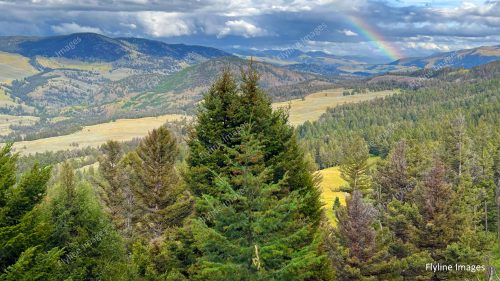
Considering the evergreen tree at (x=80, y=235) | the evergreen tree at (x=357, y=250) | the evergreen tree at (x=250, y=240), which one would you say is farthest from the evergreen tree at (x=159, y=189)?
the evergreen tree at (x=250, y=240)

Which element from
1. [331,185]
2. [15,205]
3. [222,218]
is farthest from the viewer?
[331,185]

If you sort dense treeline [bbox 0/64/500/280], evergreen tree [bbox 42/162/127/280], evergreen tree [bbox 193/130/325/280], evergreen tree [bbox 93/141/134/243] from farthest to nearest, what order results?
evergreen tree [bbox 93/141/134/243], evergreen tree [bbox 42/162/127/280], dense treeline [bbox 0/64/500/280], evergreen tree [bbox 193/130/325/280]

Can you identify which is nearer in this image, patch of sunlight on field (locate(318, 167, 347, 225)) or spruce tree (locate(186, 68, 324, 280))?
spruce tree (locate(186, 68, 324, 280))

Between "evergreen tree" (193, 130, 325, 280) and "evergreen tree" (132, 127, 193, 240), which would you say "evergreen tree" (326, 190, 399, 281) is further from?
"evergreen tree" (193, 130, 325, 280)

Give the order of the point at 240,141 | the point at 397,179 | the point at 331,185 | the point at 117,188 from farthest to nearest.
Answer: the point at 331,185 < the point at 397,179 < the point at 117,188 < the point at 240,141

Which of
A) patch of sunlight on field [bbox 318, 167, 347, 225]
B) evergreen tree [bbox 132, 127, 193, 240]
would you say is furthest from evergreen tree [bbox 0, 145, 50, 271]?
patch of sunlight on field [bbox 318, 167, 347, 225]

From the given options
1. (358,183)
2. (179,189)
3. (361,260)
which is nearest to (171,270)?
(179,189)

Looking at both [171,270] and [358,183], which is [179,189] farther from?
[358,183]

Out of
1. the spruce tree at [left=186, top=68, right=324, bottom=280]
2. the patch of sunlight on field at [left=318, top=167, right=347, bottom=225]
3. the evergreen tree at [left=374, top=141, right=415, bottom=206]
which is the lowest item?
the patch of sunlight on field at [left=318, top=167, right=347, bottom=225]

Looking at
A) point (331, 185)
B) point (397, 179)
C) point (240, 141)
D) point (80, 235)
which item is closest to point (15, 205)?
point (80, 235)

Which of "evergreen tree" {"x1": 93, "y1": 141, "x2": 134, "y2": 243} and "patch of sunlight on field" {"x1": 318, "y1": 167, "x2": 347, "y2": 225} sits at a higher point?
"evergreen tree" {"x1": 93, "y1": 141, "x2": 134, "y2": 243}

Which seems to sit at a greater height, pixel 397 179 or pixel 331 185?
pixel 397 179

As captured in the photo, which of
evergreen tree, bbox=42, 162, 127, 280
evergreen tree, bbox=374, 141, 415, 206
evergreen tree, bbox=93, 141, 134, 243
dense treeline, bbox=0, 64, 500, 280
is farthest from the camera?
evergreen tree, bbox=374, 141, 415, 206

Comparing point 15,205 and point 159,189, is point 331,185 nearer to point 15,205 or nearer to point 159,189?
point 159,189
